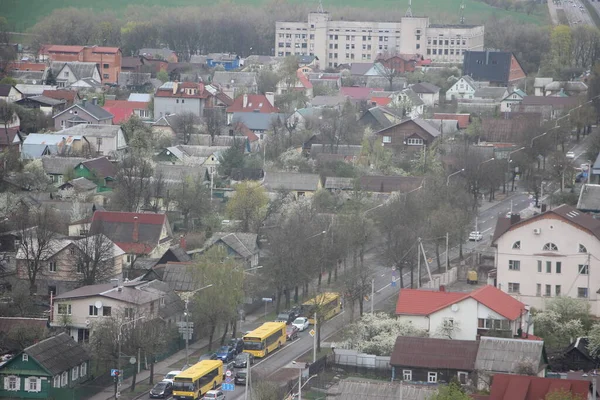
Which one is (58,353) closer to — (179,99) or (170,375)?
(170,375)

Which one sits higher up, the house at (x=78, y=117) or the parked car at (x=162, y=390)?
the house at (x=78, y=117)

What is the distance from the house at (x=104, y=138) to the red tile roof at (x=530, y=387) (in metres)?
30.0

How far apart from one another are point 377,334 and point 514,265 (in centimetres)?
559

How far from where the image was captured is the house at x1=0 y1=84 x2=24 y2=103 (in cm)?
6122

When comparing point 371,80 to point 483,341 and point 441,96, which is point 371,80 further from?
point 483,341

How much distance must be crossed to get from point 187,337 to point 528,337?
257 inches

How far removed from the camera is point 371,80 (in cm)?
7625

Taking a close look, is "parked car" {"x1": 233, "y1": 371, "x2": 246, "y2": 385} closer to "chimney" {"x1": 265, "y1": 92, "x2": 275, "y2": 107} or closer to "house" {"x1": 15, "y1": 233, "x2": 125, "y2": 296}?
"house" {"x1": 15, "y1": 233, "x2": 125, "y2": 296}

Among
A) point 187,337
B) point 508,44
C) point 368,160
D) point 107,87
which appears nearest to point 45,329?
point 187,337

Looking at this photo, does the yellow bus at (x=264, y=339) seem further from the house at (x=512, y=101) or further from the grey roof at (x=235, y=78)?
the grey roof at (x=235, y=78)

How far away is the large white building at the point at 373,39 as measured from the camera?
9025 centimetres

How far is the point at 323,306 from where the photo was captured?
30.3 meters

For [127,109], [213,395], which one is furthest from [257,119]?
[213,395]

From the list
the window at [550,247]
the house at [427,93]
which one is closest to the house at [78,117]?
the house at [427,93]
